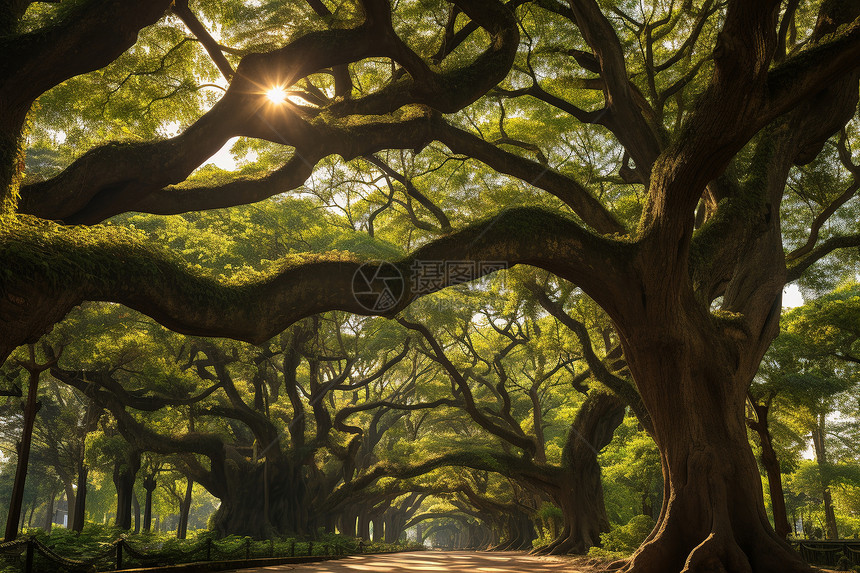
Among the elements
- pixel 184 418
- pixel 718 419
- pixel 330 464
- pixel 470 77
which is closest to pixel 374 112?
pixel 470 77

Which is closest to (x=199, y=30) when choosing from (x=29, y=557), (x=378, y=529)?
(x=29, y=557)

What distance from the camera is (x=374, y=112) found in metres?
8.53

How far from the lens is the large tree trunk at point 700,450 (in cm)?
657

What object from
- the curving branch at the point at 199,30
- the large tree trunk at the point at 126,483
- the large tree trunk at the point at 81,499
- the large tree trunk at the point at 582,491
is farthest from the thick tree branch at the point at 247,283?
the large tree trunk at the point at 81,499

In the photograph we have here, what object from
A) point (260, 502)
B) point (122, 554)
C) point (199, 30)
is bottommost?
point (122, 554)

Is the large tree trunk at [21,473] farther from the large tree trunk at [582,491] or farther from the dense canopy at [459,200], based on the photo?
the large tree trunk at [582,491]

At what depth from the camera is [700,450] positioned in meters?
7.18

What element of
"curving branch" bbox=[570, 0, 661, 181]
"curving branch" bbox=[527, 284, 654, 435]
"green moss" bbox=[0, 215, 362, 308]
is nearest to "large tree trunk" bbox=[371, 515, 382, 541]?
"curving branch" bbox=[527, 284, 654, 435]

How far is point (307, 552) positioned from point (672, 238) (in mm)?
13116

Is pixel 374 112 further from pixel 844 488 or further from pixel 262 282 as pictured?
pixel 844 488

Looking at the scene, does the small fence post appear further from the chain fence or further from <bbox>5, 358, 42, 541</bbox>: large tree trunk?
<bbox>5, 358, 42, 541</bbox>: large tree trunk

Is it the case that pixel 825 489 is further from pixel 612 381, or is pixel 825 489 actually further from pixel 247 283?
pixel 247 283

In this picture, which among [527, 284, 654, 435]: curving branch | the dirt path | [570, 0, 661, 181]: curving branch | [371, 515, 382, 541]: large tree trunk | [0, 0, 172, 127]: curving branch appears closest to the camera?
[0, 0, 172, 127]: curving branch

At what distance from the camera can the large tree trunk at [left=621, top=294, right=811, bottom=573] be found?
21.6 feet
